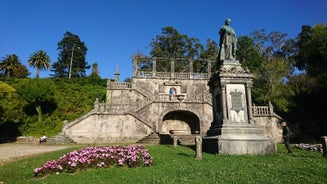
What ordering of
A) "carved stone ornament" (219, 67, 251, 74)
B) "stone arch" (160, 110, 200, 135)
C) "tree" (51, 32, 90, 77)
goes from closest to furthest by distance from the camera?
"carved stone ornament" (219, 67, 251, 74) → "stone arch" (160, 110, 200, 135) → "tree" (51, 32, 90, 77)

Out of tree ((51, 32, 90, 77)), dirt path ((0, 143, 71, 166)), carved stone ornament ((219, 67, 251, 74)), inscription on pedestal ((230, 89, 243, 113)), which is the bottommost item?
dirt path ((0, 143, 71, 166))

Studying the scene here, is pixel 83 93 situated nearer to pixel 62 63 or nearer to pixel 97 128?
pixel 97 128

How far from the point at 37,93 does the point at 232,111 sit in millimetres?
22794

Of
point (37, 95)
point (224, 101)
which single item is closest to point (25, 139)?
point (37, 95)

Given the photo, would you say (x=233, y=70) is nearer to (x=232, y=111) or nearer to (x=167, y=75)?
(x=232, y=111)

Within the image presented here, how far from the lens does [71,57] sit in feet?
184

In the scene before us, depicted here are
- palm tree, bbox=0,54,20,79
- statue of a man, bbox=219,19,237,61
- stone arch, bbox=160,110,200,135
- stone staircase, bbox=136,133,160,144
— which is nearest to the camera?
statue of a man, bbox=219,19,237,61

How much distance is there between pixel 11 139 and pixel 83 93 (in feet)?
44.6

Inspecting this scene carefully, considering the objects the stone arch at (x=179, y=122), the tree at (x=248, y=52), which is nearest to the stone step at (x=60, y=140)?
the stone arch at (x=179, y=122)

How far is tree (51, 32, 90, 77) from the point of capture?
57812 mm

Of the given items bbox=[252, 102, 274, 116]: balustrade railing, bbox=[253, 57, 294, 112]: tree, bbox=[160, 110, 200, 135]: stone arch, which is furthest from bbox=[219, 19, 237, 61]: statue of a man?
bbox=[253, 57, 294, 112]: tree

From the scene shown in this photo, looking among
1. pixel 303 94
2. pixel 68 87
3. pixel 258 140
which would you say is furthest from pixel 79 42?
pixel 258 140

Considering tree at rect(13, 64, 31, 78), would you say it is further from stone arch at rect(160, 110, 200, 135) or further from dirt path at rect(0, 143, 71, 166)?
stone arch at rect(160, 110, 200, 135)

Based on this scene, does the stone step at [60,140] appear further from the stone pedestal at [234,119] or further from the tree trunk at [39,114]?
the stone pedestal at [234,119]
